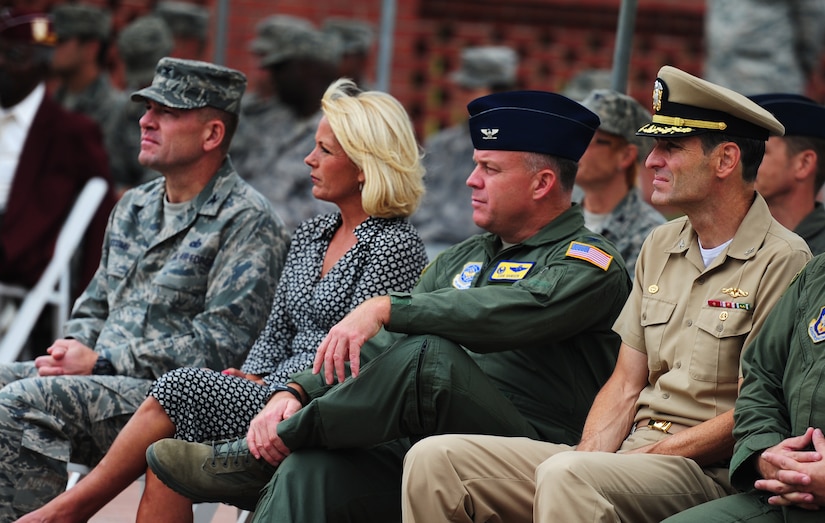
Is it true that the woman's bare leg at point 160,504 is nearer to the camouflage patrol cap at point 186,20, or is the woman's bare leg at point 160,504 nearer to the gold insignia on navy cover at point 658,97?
the gold insignia on navy cover at point 658,97

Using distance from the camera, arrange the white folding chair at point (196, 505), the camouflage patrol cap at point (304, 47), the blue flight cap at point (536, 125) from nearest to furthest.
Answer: the blue flight cap at point (536, 125) < the white folding chair at point (196, 505) < the camouflage patrol cap at point (304, 47)

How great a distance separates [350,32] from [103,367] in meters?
5.85

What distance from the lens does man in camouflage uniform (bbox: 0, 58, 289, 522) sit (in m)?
5.19

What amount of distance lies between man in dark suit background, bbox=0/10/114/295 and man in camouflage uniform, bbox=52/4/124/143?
5.48ft

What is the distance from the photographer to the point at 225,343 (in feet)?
17.8

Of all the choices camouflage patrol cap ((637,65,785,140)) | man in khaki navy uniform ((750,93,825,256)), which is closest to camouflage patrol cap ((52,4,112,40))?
man in khaki navy uniform ((750,93,825,256))

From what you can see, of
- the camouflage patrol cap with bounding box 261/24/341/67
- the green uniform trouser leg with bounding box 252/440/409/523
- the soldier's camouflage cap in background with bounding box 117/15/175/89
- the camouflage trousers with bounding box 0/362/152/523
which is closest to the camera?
the green uniform trouser leg with bounding box 252/440/409/523

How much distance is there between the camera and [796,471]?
12.6ft

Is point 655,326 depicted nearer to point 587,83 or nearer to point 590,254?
point 590,254

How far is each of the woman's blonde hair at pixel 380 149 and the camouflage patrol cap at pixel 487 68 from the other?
4.27 metres

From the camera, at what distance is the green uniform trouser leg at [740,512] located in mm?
3912

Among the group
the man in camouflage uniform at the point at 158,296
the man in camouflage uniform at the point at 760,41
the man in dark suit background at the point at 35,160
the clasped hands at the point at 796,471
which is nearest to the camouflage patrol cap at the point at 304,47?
the man in dark suit background at the point at 35,160

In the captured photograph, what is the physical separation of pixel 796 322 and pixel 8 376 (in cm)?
280

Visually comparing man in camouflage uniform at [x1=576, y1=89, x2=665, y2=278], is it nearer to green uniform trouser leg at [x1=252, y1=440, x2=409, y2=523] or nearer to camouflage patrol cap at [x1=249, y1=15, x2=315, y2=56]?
green uniform trouser leg at [x1=252, y1=440, x2=409, y2=523]
